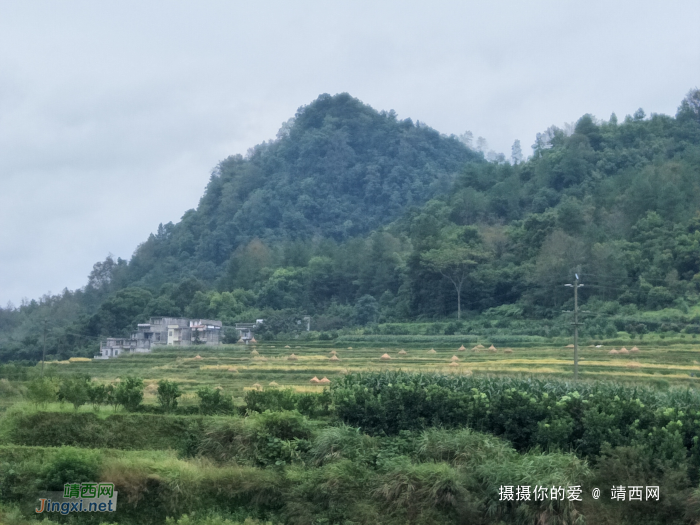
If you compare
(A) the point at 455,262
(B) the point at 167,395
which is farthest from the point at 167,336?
(B) the point at 167,395

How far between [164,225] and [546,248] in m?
49.5

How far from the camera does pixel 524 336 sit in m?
36.8

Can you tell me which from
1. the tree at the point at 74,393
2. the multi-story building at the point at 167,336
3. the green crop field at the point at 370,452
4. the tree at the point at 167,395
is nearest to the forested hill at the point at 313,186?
the multi-story building at the point at 167,336

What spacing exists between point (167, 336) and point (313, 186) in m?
44.3

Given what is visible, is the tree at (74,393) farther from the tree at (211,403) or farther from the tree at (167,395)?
the tree at (211,403)

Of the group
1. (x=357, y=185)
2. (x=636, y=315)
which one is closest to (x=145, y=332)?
(x=636, y=315)

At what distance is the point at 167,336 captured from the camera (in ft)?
142

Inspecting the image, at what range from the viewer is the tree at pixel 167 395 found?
52.2ft

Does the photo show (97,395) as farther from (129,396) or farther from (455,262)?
(455,262)

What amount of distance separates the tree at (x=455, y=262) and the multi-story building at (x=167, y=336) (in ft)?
41.5

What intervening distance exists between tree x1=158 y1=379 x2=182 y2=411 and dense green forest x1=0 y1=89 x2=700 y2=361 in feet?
79.0

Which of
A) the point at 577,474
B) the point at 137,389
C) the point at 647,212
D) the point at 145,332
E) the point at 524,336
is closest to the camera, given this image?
the point at 577,474

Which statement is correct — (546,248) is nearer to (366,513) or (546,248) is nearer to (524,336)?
(524,336)

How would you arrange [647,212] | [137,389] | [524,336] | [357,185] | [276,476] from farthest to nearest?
[357,185]
[647,212]
[524,336]
[137,389]
[276,476]
